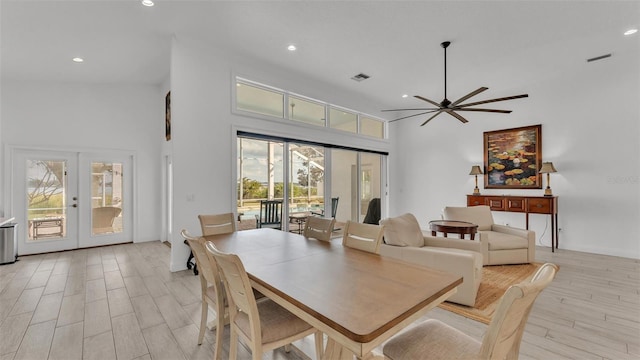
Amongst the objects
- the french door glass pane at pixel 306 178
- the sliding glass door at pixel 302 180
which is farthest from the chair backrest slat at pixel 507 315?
the french door glass pane at pixel 306 178

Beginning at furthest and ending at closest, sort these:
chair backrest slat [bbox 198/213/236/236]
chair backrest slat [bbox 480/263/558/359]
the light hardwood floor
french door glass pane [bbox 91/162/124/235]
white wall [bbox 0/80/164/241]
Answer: french door glass pane [bbox 91/162/124/235] → white wall [bbox 0/80/164/241] → chair backrest slat [bbox 198/213/236/236] → the light hardwood floor → chair backrest slat [bbox 480/263/558/359]

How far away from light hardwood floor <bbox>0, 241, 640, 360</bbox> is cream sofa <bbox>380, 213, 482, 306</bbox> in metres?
0.33

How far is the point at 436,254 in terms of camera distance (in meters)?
2.80

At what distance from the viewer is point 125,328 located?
2.34 metres

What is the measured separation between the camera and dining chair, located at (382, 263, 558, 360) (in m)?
0.97

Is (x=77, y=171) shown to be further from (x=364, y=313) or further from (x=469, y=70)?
(x=469, y=70)

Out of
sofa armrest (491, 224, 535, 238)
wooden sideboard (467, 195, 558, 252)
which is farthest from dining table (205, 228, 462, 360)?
wooden sideboard (467, 195, 558, 252)

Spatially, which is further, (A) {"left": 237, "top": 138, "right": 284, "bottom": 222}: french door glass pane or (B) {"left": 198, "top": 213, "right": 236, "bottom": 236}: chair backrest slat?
(A) {"left": 237, "top": 138, "right": 284, "bottom": 222}: french door glass pane

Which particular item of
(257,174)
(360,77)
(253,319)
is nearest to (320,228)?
(253,319)

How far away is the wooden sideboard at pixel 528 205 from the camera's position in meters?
4.78

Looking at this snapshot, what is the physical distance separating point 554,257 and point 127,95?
846cm

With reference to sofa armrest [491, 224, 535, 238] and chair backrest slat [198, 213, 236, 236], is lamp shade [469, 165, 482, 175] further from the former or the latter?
chair backrest slat [198, 213, 236, 236]

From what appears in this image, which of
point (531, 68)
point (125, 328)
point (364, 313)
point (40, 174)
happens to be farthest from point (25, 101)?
point (531, 68)

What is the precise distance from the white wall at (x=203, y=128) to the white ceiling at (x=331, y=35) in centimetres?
25
